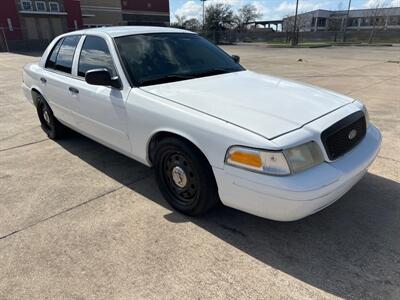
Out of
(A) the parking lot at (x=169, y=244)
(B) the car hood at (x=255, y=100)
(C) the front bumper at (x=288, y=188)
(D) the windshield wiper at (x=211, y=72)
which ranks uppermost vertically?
(D) the windshield wiper at (x=211, y=72)

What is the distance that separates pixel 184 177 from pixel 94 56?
1869 mm

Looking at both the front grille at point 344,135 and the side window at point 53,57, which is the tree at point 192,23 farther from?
the front grille at point 344,135

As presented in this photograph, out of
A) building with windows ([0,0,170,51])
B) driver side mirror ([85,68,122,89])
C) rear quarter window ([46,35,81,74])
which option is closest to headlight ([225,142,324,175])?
driver side mirror ([85,68,122,89])

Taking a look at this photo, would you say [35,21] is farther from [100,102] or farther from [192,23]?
[192,23]

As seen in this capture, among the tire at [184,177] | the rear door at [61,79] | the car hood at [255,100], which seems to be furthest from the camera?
the rear door at [61,79]

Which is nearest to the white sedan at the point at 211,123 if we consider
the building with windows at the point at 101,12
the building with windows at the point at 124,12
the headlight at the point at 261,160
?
the headlight at the point at 261,160

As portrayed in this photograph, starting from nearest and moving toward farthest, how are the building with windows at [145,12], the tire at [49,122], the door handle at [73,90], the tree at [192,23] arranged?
the door handle at [73,90] → the tire at [49,122] → the building with windows at [145,12] → the tree at [192,23]

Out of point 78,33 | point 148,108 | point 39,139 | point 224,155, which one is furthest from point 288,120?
point 39,139

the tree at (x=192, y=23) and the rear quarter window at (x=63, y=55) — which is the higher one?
the rear quarter window at (x=63, y=55)

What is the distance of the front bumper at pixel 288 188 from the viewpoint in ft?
7.45

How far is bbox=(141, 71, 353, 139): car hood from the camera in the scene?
249 centimetres

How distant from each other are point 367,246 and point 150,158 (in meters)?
2.03

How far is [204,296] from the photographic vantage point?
2191 mm

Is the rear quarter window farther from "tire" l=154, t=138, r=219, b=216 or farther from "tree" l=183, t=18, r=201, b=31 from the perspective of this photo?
"tree" l=183, t=18, r=201, b=31
